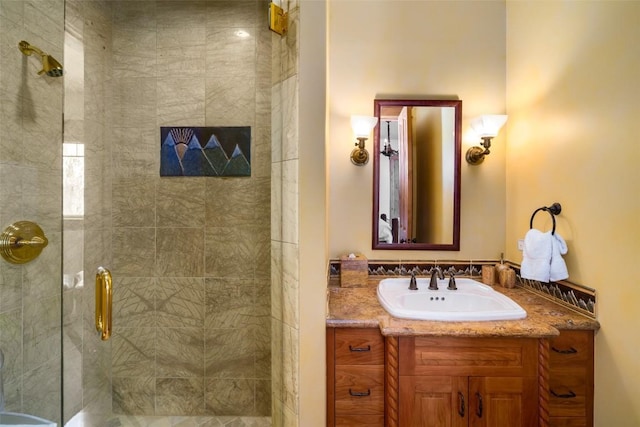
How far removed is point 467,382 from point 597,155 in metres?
1.20

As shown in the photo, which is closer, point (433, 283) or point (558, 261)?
point (558, 261)

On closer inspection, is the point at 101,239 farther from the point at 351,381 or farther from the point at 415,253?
the point at 415,253

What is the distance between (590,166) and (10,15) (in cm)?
276

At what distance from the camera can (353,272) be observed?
1.83 m

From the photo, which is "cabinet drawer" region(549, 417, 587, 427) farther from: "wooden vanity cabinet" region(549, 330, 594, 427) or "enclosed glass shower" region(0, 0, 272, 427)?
"enclosed glass shower" region(0, 0, 272, 427)

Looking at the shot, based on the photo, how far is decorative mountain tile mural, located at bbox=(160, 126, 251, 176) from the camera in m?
1.83

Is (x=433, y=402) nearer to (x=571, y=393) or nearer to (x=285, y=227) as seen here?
Result: (x=571, y=393)

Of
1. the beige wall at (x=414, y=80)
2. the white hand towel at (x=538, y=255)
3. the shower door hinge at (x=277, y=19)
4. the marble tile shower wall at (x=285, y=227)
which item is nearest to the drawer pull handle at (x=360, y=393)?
the marble tile shower wall at (x=285, y=227)

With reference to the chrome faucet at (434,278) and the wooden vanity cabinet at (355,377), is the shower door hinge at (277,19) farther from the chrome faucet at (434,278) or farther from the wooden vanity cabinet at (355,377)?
the chrome faucet at (434,278)

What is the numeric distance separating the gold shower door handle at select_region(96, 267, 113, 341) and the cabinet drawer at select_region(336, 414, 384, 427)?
3.59 ft

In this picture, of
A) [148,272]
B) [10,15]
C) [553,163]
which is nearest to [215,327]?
[148,272]

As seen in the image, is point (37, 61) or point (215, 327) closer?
point (37, 61)

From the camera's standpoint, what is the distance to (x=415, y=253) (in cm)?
196

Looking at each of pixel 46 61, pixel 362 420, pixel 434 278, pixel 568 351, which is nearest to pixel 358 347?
pixel 362 420
